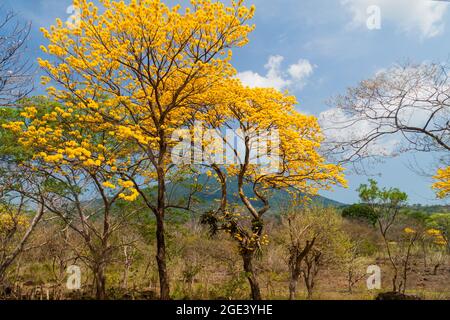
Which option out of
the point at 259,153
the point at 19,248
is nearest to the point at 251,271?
the point at 259,153

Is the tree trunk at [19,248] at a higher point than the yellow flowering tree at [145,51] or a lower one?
lower

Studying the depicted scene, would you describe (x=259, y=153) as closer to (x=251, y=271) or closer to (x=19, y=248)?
(x=251, y=271)

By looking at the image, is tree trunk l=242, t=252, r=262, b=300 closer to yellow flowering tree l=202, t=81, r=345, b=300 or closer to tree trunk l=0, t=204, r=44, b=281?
yellow flowering tree l=202, t=81, r=345, b=300

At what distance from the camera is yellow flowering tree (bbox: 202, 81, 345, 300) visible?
367 inches

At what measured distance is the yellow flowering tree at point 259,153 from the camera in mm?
9320

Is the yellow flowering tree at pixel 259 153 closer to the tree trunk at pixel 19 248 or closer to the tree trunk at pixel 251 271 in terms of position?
the tree trunk at pixel 251 271

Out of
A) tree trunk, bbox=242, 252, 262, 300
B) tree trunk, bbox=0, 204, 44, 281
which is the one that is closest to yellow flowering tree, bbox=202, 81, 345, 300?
tree trunk, bbox=242, 252, 262, 300

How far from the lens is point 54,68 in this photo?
746 cm

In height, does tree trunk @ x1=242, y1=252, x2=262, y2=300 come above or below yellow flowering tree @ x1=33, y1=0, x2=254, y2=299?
below

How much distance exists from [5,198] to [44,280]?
193 inches

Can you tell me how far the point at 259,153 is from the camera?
32.3 ft

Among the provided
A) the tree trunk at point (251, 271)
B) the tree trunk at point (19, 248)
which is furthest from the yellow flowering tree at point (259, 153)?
the tree trunk at point (19, 248)

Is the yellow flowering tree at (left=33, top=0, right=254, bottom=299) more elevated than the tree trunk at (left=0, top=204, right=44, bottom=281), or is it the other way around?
the yellow flowering tree at (left=33, top=0, right=254, bottom=299)
